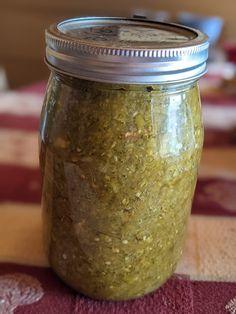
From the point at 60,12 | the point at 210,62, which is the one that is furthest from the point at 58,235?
the point at 60,12

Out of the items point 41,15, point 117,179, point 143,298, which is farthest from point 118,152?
point 41,15

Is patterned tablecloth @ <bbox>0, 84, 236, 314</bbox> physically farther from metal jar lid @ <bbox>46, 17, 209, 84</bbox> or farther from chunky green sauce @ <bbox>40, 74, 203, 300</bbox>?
metal jar lid @ <bbox>46, 17, 209, 84</bbox>

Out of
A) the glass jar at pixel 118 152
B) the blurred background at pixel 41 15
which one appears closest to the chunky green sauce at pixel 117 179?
the glass jar at pixel 118 152

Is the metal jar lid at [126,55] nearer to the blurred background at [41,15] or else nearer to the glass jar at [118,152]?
the glass jar at [118,152]

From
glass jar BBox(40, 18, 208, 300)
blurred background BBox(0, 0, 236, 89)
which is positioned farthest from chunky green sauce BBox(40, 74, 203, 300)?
blurred background BBox(0, 0, 236, 89)

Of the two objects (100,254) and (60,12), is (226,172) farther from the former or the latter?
(60,12)

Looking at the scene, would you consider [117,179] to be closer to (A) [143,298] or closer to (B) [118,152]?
(B) [118,152]

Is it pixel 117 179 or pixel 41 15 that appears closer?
pixel 117 179
